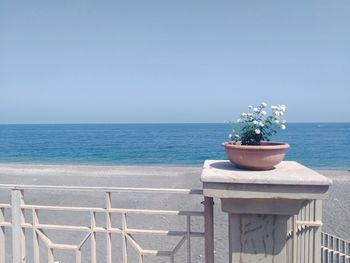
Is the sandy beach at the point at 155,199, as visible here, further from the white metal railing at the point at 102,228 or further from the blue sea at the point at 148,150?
the white metal railing at the point at 102,228

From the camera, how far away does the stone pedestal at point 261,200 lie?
2098 mm

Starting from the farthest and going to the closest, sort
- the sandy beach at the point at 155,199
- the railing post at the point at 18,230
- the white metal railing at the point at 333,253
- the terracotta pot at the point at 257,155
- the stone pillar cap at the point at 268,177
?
1. the sandy beach at the point at 155,199
2. the white metal railing at the point at 333,253
3. the railing post at the point at 18,230
4. the terracotta pot at the point at 257,155
5. the stone pillar cap at the point at 268,177

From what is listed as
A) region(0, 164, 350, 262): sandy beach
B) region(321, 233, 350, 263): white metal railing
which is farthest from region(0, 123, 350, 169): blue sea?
region(0, 164, 350, 262): sandy beach

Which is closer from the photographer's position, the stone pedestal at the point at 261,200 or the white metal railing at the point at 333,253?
the stone pedestal at the point at 261,200

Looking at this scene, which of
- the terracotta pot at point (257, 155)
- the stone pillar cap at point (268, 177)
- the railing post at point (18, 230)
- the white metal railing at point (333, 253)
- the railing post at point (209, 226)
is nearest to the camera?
the stone pillar cap at point (268, 177)

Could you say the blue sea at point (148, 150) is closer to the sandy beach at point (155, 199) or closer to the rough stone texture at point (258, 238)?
the sandy beach at point (155, 199)

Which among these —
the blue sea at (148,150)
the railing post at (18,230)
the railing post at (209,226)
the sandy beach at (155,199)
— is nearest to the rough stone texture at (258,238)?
the railing post at (209,226)

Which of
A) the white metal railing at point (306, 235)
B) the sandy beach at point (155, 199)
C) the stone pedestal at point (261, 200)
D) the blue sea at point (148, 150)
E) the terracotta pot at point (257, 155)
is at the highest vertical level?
the terracotta pot at point (257, 155)

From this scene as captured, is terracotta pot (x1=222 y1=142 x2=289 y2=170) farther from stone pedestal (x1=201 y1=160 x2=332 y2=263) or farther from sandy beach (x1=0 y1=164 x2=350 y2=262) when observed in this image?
sandy beach (x1=0 y1=164 x2=350 y2=262)

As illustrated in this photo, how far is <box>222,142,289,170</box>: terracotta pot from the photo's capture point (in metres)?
2.31

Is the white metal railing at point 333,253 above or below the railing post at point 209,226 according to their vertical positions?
below

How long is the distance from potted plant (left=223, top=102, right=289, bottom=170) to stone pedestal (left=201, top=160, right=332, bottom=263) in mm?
70

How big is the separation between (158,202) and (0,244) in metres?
10.2

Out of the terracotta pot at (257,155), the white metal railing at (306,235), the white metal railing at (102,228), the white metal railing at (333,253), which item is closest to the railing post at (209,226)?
the white metal railing at (102,228)
